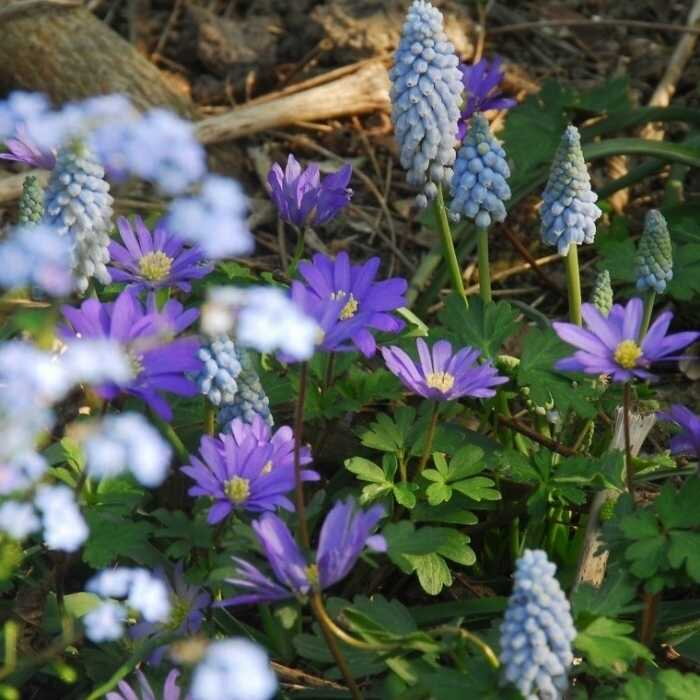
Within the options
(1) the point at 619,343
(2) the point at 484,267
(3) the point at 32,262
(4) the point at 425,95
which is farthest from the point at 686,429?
(3) the point at 32,262

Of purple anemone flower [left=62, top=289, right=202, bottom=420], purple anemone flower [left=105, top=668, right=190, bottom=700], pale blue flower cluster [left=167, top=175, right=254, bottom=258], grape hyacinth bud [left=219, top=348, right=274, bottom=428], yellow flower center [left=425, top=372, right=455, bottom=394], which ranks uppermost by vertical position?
pale blue flower cluster [left=167, top=175, right=254, bottom=258]

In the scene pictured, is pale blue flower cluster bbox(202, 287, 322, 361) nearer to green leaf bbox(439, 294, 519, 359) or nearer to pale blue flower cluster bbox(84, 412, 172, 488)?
pale blue flower cluster bbox(84, 412, 172, 488)

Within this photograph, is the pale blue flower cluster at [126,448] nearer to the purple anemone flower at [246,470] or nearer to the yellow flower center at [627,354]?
the purple anemone flower at [246,470]

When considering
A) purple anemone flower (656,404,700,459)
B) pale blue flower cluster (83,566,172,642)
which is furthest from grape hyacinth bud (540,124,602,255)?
pale blue flower cluster (83,566,172,642)

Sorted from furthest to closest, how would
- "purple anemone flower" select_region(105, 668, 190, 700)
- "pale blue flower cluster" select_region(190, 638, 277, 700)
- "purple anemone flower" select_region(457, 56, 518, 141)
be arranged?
"purple anemone flower" select_region(457, 56, 518, 141), "purple anemone flower" select_region(105, 668, 190, 700), "pale blue flower cluster" select_region(190, 638, 277, 700)

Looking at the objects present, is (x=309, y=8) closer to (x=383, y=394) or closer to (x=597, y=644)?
(x=383, y=394)

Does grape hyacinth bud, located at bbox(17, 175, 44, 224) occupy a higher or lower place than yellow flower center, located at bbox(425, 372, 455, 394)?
higher

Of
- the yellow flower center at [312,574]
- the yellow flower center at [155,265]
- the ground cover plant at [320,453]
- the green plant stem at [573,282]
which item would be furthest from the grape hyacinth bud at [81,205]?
the green plant stem at [573,282]
